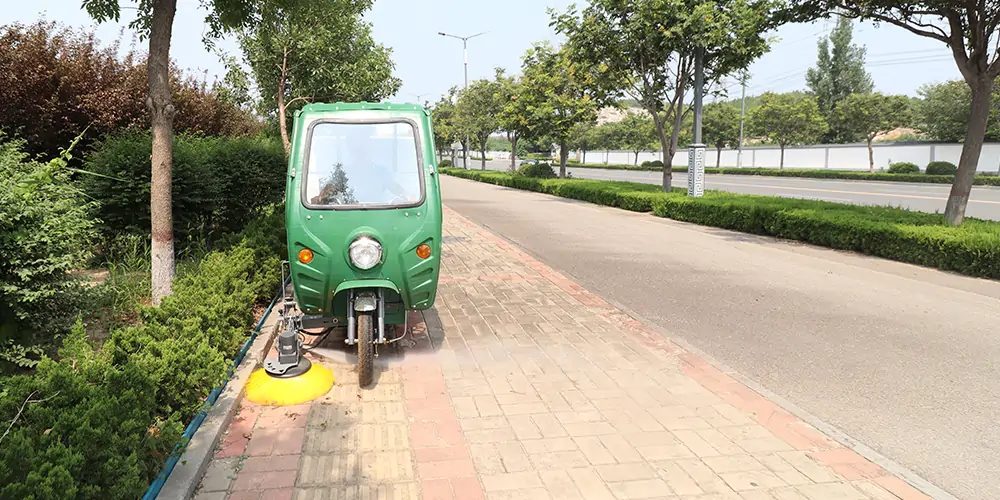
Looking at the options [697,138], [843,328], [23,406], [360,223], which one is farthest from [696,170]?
[23,406]

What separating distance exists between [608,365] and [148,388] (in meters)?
3.29

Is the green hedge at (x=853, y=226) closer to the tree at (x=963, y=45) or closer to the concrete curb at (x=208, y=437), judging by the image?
the tree at (x=963, y=45)

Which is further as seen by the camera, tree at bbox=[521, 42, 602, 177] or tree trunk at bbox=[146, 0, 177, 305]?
tree at bbox=[521, 42, 602, 177]

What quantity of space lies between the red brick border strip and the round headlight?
2.61 meters

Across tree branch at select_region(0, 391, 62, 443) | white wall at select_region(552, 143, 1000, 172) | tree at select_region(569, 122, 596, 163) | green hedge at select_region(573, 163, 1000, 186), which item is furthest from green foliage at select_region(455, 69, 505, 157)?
tree branch at select_region(0, 391, 62, 443)

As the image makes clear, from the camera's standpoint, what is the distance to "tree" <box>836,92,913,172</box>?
38.4 meters

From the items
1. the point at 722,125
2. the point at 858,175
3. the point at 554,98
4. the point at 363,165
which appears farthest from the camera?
the point at 722,125

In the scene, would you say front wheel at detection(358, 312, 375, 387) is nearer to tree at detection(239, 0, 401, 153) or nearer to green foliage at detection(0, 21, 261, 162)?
green foliage at detection(0, 21, 261, 162)

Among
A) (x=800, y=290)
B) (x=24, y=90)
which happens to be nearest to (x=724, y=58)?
(x=800, y=290)

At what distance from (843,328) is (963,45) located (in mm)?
7280

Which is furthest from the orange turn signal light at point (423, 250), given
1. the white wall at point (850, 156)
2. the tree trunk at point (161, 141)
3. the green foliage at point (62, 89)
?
the white wall at point (850, 156)

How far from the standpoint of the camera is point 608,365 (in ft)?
16.7

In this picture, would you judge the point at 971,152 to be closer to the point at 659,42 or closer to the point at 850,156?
the point at 659,42

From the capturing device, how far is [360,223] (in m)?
4.60
